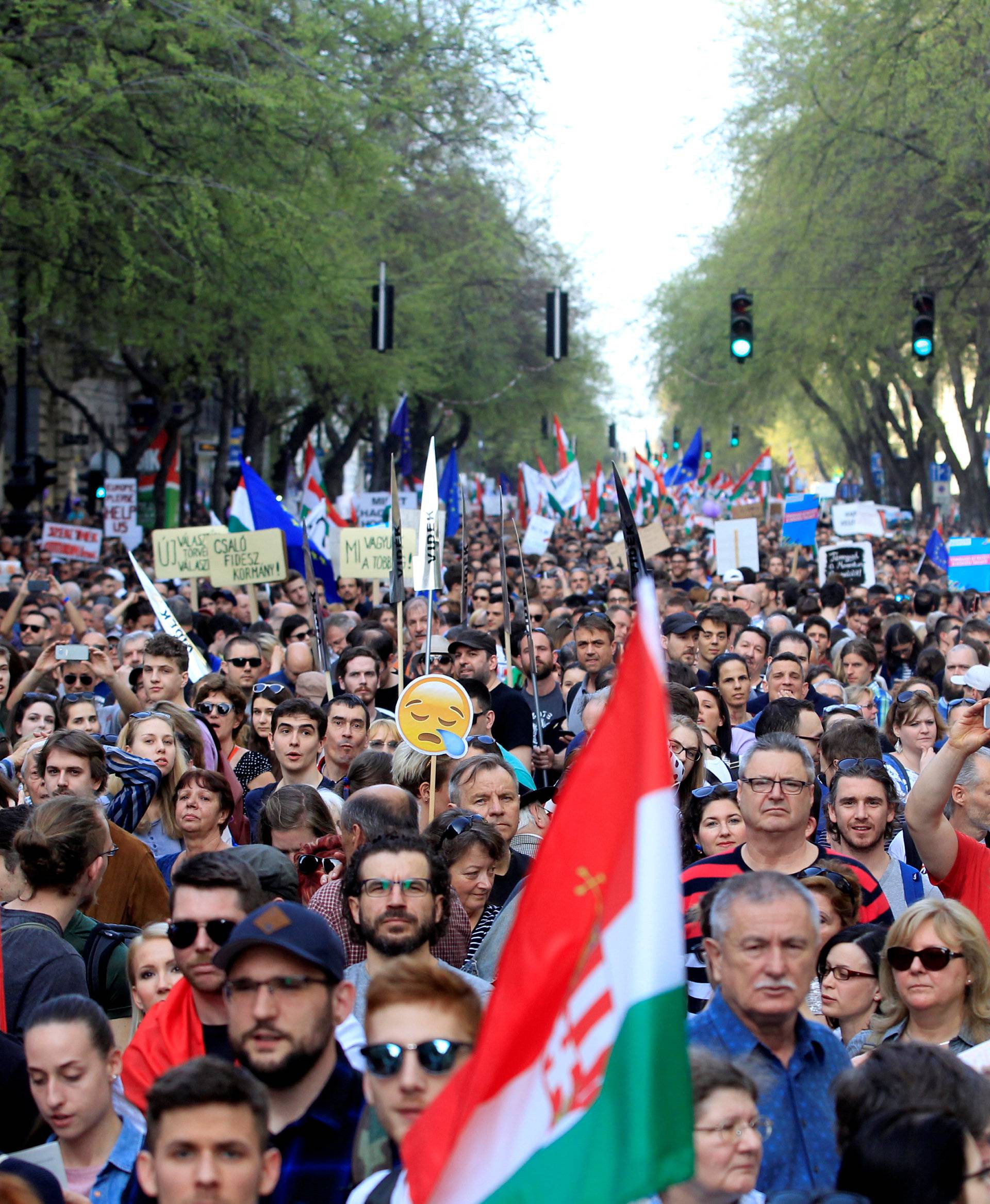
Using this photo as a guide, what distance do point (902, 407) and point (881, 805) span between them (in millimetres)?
45813

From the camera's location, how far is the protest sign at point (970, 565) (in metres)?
15.6

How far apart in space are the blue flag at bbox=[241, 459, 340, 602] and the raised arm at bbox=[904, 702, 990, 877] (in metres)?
9.15

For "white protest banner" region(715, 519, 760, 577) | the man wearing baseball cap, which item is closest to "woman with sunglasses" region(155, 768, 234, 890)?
the man wearing baseball cap

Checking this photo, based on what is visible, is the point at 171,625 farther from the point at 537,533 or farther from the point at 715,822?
Answer: the point at 537,533

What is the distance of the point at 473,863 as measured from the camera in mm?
5496

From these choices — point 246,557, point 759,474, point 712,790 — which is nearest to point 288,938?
point 712,790

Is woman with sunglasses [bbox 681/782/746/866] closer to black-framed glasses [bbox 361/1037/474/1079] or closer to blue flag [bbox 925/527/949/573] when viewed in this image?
black-framed glasses [bbox 361/1037/474/1079]

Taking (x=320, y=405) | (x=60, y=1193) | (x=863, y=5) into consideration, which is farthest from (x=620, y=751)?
(x=320, y=405)

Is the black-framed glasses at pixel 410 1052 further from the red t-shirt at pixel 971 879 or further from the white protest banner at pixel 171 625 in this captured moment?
the white protest banner at pixel 171 625

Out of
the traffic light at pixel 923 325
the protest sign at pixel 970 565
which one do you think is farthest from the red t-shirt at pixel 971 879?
the traffic light at pixel 923 325

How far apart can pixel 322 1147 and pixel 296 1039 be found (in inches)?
8.9

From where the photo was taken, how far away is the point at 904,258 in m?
25.7

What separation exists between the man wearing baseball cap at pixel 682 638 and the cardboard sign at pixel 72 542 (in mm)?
10346

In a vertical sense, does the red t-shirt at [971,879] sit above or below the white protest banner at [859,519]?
below
